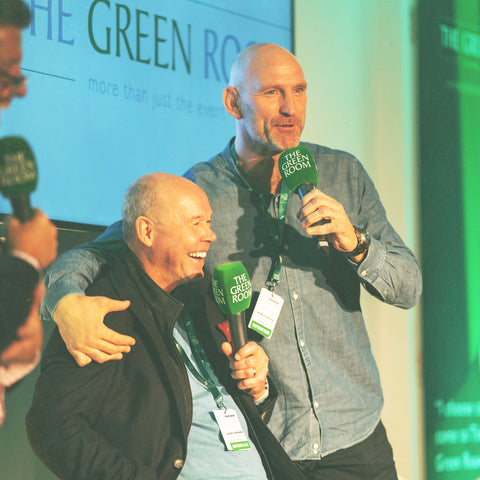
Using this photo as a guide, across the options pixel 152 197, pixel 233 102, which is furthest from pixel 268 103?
pixel 152 197

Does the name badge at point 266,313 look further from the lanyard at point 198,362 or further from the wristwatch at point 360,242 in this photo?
the wristwatch at point 360,242

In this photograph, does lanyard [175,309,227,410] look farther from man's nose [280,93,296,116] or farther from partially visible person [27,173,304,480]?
man's nose [280,93,296,116]

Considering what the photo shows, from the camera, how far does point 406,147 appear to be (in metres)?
3.70

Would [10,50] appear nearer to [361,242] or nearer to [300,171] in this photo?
[300,171]

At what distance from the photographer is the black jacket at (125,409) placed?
1827 millimetres

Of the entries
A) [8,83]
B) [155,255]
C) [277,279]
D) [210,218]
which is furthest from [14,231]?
[277,279]

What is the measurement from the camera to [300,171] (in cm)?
214

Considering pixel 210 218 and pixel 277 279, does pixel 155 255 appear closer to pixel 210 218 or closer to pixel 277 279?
pixel 210 218

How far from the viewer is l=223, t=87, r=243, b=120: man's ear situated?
8.31 feet

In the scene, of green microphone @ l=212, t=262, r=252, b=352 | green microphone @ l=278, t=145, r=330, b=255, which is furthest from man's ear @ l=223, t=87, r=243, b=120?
green microphone @ l=212, t=262, r=252, b=352

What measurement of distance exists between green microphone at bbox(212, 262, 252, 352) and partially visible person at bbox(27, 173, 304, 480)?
0.05 metres

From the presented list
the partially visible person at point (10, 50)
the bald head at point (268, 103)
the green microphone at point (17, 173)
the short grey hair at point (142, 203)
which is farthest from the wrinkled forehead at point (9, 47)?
the bald head at point (268, 103)

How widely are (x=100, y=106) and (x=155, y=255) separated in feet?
2.88

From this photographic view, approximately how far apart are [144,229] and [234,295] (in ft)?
1.36
